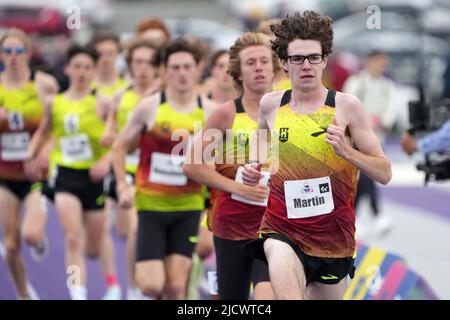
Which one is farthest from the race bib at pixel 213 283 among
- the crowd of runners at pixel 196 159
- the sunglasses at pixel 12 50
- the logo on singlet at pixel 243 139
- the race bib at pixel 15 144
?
the sunglasses at pixel 12 50

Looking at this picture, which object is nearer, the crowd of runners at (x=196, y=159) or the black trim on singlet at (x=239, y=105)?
the crowd of runners at (x=196, y=159)

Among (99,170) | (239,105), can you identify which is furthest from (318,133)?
(99,170)

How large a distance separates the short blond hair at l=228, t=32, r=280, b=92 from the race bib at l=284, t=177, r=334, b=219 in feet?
4.63

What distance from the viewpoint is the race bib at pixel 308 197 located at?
6625 mm

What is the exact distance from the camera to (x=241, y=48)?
7.87 m

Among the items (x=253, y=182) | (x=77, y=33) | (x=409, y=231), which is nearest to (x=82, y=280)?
(x=253, y=182)

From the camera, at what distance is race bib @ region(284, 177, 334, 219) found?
6.62 meters

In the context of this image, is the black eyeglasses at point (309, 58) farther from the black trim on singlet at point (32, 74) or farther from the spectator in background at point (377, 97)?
the spectator in background at point (377, 97)

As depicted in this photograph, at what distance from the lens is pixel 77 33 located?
96.2 ft

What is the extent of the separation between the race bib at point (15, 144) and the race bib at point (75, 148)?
465mm

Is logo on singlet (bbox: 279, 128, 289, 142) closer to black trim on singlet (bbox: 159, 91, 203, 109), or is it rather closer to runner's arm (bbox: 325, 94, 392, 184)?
runner's arm (bbox: 325, 94, 392, 184)
